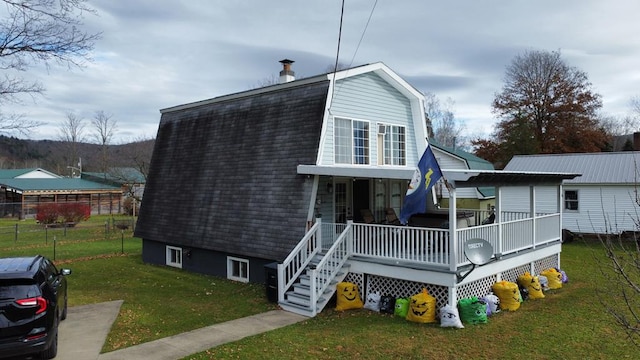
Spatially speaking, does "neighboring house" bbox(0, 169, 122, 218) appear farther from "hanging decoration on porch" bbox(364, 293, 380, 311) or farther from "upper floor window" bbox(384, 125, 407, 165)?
"hanging decoration on porch" bbox(364, 293, 380, 311)

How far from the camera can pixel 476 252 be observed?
30.9 ft

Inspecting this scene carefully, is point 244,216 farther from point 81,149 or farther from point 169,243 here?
point 81,149

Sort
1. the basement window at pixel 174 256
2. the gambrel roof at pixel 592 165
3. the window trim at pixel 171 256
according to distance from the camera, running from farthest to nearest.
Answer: the gambrel roof at pixel 592 165 < the basement window at pixel 174 256 < the window trim at pixel 171 256

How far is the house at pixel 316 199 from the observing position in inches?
403

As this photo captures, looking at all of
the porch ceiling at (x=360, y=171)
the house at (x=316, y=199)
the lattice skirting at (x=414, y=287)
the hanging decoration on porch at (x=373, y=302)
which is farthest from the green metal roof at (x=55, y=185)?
the hanging decoration on porch at (x=373, y=302)

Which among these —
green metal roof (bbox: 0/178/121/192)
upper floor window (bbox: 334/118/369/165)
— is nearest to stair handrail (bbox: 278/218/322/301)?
upper floor window (bbox: 334/118/369/165)

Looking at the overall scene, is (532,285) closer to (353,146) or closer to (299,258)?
(299,258)

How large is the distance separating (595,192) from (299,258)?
17.4 metres

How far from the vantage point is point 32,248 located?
2225cm

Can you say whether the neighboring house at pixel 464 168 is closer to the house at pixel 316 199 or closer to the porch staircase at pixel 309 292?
the house at pixel 316 199

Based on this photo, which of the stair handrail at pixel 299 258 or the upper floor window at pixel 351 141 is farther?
the upper floor window at pixel 351 141

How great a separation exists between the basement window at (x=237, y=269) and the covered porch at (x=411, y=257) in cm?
242

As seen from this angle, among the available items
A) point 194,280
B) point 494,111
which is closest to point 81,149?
point 494,111

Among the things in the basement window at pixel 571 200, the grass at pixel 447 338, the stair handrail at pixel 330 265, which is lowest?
the grass at pixel 447 338
